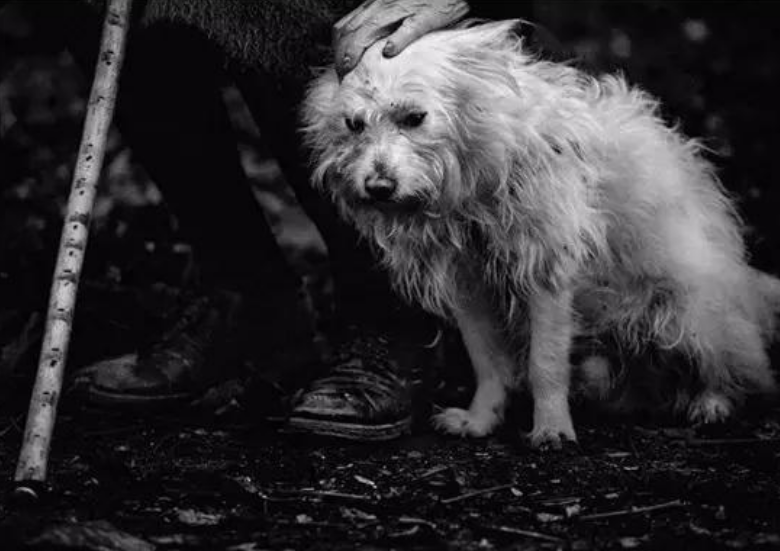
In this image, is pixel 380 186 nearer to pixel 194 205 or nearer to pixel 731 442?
pixel 194 205

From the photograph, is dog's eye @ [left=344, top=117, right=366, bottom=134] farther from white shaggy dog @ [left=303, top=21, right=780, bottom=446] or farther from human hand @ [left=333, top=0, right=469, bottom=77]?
human hand @ [left=333, top=0, right=469, bottom=77]

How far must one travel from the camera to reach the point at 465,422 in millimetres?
3705

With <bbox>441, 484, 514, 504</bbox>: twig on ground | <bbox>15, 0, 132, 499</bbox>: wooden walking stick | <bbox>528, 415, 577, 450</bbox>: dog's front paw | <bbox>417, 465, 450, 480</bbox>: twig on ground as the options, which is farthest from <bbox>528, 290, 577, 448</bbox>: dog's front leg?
<bbox>15, 0, 132, 499</bbox>: wooden walking stick

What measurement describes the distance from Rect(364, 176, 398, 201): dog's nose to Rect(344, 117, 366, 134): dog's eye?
0.14m

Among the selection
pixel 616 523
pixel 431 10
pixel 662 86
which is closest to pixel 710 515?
pixel 616 523

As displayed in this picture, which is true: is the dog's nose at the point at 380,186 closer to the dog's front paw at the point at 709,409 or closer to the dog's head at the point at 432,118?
the dog's head at the point at 432,118

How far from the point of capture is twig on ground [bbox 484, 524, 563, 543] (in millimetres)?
2637

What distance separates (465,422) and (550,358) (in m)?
0.32

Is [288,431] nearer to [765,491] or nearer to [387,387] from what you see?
[387,387]

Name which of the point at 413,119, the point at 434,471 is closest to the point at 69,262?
the point at 413,119

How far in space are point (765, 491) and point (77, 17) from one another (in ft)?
7.05

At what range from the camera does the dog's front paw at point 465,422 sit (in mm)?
3672

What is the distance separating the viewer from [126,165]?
607cm

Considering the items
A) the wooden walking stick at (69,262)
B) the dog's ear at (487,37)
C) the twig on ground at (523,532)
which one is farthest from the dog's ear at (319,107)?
the twig on ground at (523,532)
